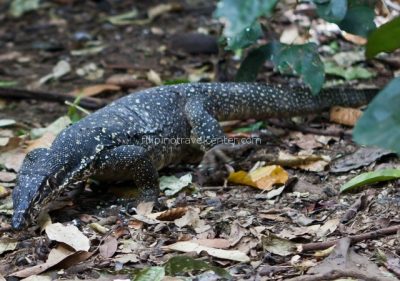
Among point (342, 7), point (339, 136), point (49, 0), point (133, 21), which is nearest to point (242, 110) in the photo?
point (339, 136)

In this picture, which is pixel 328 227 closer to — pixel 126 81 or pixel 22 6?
pixel 126 81

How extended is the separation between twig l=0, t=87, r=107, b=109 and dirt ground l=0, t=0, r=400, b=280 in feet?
0.26

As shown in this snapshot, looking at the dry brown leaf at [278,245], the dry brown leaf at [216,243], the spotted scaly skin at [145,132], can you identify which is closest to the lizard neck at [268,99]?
the spotted scaly skin at [145,132]

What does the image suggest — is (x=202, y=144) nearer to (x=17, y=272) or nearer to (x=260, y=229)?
(x=260, y=229)

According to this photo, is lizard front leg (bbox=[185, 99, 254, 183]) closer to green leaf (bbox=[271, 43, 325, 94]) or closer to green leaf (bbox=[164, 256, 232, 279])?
green leaf (bbox=[271, 43, 325, 94])

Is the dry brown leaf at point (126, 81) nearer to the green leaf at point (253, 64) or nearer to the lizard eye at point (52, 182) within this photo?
the green leaf at point (253, 64)

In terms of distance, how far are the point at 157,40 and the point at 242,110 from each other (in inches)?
135

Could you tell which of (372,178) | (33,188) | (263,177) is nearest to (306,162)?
(263,177)

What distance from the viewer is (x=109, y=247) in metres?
5.43

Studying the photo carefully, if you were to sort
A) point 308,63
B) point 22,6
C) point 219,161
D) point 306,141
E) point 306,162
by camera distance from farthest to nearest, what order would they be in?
point 22,6, point 306,141, point 308,63, point 219,161, point 306,162

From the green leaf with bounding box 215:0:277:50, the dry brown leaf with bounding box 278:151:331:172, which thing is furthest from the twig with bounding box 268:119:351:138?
the green leaf with bounding box 215:0:277:50

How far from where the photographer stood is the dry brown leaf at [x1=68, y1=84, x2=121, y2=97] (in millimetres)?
8828

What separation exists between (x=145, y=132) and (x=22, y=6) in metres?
6.47

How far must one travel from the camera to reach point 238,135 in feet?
24.9
